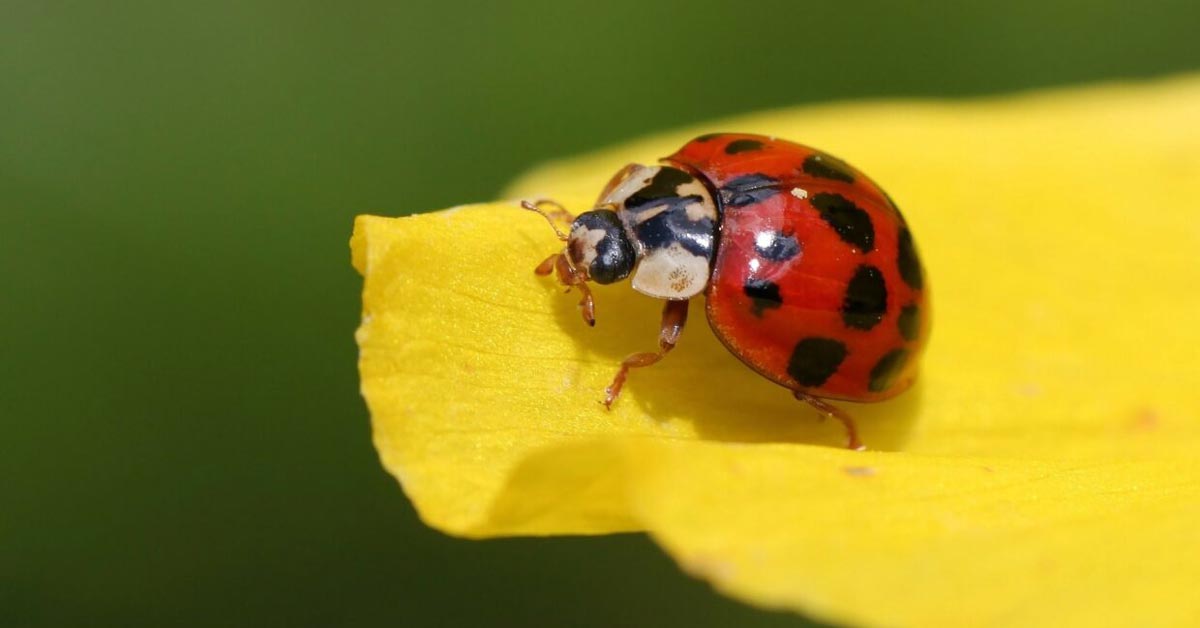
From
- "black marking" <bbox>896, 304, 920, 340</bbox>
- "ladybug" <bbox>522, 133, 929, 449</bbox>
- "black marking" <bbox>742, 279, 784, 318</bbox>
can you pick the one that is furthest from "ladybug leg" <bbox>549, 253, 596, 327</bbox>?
"black marking" <bbox>896, 304, 920, 340</bbox>

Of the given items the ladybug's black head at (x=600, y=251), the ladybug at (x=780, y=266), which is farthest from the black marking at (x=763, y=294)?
the ladybug's black head at (x=600, y=251)

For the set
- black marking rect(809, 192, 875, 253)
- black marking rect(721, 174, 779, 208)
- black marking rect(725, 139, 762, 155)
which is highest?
black marking rect(725, 139, 762, 155)

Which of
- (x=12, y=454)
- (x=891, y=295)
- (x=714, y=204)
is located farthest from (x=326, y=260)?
(x=891, y=295)

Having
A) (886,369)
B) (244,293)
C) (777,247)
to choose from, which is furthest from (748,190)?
(244,293)

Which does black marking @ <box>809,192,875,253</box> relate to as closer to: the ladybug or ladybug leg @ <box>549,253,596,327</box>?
the ladybug

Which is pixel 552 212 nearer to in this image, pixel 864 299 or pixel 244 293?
pixel 864 299

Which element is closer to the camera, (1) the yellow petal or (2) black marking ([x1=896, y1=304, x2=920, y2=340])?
(1) the yellow petal
